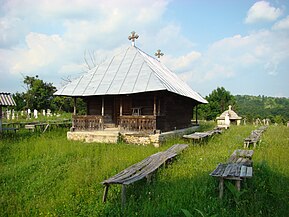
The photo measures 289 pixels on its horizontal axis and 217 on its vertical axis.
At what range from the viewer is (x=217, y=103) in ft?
172

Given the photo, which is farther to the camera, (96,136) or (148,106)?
(148,106)

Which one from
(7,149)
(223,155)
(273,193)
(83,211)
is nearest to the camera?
(83,211)

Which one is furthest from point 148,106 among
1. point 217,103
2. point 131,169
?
point 217,103

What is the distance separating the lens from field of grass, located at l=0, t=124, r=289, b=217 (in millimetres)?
4686

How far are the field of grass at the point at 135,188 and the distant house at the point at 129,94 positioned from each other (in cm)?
330

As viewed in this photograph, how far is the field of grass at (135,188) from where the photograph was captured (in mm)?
4686

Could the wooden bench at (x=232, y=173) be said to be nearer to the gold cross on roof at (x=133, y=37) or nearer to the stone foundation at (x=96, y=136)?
the stone foundation at (x=96, y=136)

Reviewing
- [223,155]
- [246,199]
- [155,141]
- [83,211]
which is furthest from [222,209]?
[155,141]

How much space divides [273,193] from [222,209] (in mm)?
1627

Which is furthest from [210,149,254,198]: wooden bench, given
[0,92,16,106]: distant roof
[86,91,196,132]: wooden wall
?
[0,92,16,106]: distant roof

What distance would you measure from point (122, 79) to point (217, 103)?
4267 centimetres

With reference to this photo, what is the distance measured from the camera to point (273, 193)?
539 centimetres

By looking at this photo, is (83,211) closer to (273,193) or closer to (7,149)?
(273,193)

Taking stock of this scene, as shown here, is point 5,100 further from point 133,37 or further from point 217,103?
point 217,103
